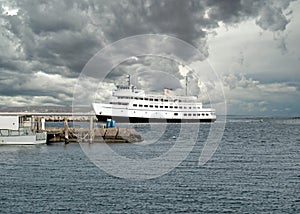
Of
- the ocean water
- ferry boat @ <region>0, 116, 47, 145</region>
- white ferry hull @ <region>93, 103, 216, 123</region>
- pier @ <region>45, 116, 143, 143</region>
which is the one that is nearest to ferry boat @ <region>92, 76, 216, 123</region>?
white ferry hull @ <region>93, 103, 216, 123</region>

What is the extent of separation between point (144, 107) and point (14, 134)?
8044 centimetres

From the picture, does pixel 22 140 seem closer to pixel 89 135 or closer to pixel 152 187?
pixel 89 135

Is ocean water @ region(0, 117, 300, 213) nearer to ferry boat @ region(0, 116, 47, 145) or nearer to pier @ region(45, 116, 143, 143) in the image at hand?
ferry boat @ region(0, 116, 47, 145)

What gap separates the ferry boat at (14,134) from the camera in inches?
2363

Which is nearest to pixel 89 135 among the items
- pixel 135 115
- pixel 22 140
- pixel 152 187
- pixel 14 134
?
pixel 22 140

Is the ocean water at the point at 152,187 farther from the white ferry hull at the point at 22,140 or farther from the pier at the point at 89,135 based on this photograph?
the pier at the point at 89,135

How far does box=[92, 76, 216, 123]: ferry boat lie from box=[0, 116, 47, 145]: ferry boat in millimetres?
71907

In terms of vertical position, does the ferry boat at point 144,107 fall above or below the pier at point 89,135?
above

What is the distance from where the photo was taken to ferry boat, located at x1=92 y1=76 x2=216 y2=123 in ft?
446

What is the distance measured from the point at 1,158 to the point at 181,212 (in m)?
28.5

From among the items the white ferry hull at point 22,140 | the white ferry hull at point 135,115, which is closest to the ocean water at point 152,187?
the white ferry hull at point 22,140

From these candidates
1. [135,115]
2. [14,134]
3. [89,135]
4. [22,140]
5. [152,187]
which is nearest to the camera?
[152,187]

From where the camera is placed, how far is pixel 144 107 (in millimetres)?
139375

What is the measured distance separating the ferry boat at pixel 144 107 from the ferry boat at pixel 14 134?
7191 cm
